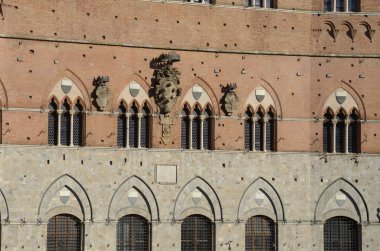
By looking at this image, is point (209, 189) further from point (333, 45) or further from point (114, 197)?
point (333, 45)

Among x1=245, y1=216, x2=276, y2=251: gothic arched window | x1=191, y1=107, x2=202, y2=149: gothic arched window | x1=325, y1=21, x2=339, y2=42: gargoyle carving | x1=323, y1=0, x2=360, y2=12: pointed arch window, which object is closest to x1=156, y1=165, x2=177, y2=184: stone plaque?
x1=191, y1=107, x2=202, y2=149: gothic arched window

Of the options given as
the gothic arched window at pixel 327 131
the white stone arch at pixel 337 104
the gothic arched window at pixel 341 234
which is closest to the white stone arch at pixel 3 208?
the gothic arched window at pixel 341 234

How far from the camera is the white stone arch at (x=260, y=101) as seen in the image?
4884 centimetres

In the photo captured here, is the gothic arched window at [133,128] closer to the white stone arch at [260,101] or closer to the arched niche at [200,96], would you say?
the arched niche at [200,96]

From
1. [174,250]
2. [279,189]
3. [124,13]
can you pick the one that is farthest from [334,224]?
[124,13]

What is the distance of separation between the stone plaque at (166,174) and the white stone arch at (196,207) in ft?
1.83

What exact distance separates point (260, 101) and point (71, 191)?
812 cm

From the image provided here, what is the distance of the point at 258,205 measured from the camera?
48594 mm

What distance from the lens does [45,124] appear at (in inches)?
1802

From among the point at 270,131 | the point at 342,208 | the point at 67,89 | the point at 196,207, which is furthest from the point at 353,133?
the point at 67,89

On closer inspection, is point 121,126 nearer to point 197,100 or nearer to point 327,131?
point 197,100

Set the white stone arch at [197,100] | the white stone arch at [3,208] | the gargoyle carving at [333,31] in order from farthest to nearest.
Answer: the gargoyle carving at [333,31], the white stone arch at [197,100], the white stone arch at [3,208]

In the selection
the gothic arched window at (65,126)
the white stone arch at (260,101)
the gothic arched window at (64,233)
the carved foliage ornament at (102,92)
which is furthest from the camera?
the white stone arch at (260,101)

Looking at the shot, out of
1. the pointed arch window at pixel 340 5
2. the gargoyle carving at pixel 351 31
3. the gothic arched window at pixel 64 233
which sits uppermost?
the pointed arch window at pixel 340 5
